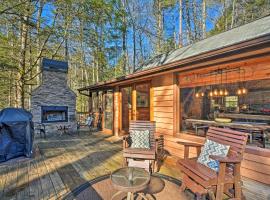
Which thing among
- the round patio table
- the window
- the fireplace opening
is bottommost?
the round patio table

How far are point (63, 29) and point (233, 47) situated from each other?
6.95 meters

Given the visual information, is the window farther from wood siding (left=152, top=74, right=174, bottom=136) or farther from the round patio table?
the round patio table

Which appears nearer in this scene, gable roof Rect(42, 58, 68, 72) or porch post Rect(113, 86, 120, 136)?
porch post Rect(113, 86, 120, 136)

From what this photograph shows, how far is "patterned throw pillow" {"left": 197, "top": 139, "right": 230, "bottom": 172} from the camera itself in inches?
93.4

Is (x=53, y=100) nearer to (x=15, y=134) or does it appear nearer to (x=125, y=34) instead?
(x=15, y=134)

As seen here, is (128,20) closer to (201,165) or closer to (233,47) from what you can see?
(233,47)

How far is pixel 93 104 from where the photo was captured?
9.24 meters

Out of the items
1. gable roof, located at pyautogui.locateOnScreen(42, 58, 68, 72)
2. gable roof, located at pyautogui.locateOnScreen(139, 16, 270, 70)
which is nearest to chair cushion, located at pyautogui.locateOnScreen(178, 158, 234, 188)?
gable roof, located at pyautogui.locateOnScreen(139, 16, 270, 70)

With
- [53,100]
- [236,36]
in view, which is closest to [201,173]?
[236,36]

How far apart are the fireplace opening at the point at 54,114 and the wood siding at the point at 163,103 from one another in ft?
16.1

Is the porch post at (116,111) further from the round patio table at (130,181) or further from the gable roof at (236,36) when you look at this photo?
the round patio table at (130,181)

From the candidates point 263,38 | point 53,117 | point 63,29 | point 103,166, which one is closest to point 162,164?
point 103,166

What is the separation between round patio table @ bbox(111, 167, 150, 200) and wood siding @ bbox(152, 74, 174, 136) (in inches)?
84.6

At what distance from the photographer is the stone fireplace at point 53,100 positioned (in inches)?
291
